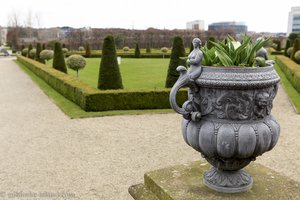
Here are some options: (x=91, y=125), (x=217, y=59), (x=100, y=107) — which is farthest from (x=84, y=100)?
(x=217, y=59)

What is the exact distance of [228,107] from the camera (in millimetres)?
3678

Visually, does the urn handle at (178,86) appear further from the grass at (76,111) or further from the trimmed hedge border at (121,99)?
the trimmed hedge border at (121,99)

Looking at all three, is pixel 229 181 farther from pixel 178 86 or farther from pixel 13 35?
pixel 13 35

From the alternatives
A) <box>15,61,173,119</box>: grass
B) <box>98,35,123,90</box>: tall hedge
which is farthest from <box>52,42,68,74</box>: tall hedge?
<box>98,35,123,90</box>: tall hedge

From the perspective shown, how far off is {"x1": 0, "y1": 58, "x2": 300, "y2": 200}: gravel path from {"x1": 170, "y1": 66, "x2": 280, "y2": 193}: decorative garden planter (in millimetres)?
2606

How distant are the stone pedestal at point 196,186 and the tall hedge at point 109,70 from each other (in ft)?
32.2

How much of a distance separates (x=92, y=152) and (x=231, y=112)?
5.03m

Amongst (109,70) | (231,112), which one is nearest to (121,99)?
(109,70)

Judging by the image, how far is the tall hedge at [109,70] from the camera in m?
14.4

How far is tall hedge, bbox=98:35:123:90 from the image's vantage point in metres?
14.4

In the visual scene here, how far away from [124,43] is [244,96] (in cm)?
6383

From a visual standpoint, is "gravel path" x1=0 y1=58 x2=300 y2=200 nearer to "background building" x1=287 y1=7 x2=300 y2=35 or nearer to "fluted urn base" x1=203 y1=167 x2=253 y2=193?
"fluted urn base" x1=203 y1=167 x2=253 y2=193

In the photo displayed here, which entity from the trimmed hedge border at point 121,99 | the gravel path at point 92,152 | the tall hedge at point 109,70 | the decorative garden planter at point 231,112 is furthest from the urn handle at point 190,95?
the tall hedge at point 109,70

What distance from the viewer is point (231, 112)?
12.1 feet
